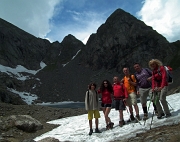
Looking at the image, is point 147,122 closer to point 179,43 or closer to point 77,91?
point 77,91

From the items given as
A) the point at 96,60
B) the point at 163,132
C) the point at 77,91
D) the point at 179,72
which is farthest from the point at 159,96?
the point at 96,60

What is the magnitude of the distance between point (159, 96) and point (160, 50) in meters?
124

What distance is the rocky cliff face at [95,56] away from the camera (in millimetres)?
110500

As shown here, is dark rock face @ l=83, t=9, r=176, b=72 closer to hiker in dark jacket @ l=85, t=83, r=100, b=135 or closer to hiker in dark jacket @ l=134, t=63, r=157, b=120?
hiker in dark jacket @ l=134, t=63, r=157, b=120

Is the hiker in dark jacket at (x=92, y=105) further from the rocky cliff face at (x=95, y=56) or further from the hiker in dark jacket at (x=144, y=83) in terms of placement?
the rocky cliff face at (x=95, y=56)

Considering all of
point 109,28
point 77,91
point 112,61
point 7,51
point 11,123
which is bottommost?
point 11,123

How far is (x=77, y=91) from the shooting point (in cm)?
10712

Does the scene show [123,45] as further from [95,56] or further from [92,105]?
[92,105]

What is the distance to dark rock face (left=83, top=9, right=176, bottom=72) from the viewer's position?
12700 cm

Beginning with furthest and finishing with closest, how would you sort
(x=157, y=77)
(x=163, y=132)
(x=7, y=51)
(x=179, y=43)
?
(x=7, y=51), (x=179, y=43), (x=157, y=77), (x=163, y=132)

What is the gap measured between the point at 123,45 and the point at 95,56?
78.4 ft

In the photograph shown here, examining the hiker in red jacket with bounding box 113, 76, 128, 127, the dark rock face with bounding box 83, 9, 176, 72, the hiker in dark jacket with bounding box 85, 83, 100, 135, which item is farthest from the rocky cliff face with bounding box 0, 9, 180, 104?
the hiker in red jacket with bounding box 113, 76, 128, 127

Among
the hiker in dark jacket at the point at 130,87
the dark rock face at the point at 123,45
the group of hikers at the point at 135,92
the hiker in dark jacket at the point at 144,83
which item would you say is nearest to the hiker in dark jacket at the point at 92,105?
the group of hikers at the point at 135,92

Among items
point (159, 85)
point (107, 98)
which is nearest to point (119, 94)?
point (107, 98)
